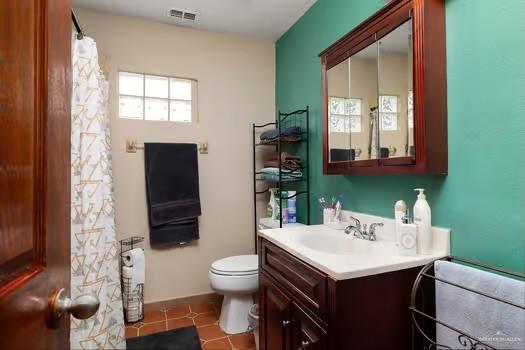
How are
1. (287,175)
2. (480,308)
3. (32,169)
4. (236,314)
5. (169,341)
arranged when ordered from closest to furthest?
1. (32,169)
2. (480,308)
3. (169,341)
4. (236,314)
5. (287,175)

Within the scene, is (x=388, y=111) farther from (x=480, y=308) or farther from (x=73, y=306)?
(x=73, y=306)

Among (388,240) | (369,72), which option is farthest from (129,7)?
(388,240)

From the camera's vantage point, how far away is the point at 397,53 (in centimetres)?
126

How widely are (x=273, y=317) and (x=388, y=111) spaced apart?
1.15 meters

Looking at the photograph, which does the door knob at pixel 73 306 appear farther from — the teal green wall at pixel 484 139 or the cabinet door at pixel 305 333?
the teal green wall at pixel 484 139

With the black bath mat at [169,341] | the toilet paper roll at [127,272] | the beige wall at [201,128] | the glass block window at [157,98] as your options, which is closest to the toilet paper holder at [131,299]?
the toilet paper roll at [127,272]

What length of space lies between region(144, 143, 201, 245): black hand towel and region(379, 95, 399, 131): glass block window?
1.55 meters

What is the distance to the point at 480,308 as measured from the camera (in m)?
0.88

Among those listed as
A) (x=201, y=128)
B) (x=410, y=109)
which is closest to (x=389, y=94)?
(x=410, y=109)

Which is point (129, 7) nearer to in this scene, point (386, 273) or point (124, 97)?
point (124, 97)

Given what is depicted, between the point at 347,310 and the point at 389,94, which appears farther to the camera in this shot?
the point at 389,94

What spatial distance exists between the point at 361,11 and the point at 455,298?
1.49 meters

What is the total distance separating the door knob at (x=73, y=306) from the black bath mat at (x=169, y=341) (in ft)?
4.99

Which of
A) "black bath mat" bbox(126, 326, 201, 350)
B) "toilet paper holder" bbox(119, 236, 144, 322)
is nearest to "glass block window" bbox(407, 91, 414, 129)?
"black bath mat" bbox(126, 326, 201, 350)
